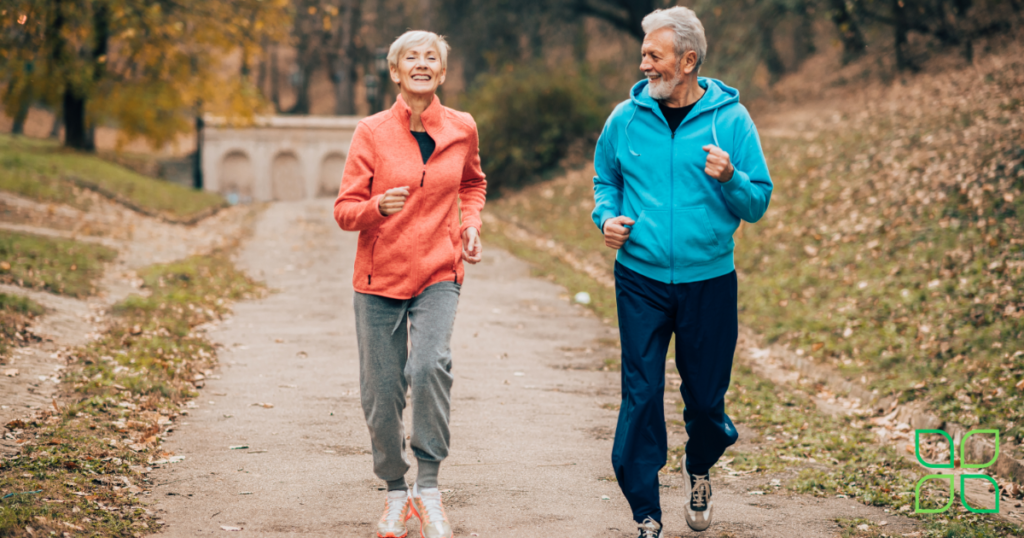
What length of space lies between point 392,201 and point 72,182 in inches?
768

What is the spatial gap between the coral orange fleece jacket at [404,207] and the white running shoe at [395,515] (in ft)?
2.91

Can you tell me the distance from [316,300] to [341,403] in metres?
4.80

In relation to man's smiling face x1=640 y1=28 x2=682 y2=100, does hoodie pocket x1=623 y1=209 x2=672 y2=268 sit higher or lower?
lower

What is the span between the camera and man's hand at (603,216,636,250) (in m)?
3.69

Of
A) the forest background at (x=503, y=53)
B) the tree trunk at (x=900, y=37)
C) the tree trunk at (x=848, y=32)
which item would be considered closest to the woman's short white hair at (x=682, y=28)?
the forest background at (x=503, y=53)

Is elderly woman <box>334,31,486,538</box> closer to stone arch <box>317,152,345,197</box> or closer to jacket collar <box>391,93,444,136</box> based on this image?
jacket collar <box>391,93,444,136</box>

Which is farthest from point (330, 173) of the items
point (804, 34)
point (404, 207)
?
point (404, 207)

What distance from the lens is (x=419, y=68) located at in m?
3.76

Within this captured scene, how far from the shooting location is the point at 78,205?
18.0 metres

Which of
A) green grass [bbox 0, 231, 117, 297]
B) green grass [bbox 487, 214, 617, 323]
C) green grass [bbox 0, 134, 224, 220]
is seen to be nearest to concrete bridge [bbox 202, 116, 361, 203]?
green grass [bbox 0, 134, 224, 220]

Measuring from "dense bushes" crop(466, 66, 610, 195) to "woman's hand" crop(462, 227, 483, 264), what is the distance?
21192mm

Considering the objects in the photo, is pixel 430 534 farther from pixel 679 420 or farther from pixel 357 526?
pixel 679 420

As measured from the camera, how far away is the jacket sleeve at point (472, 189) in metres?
4.04

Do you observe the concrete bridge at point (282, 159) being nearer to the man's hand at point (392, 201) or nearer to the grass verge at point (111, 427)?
the grass verge at point (111, 427)
